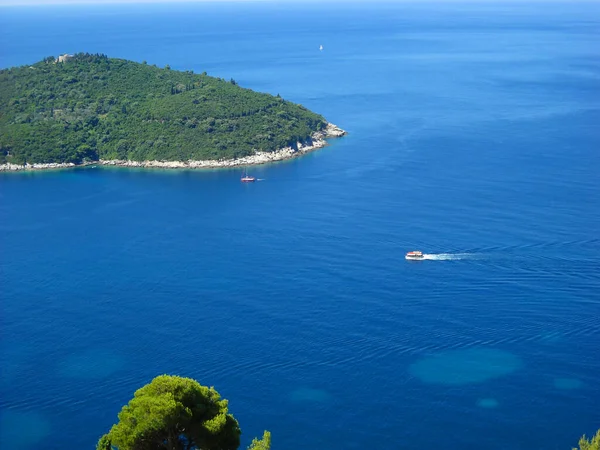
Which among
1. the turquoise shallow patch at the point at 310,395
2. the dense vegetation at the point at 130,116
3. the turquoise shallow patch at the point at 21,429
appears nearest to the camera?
the turquoise shallow patch at the point at 21,429

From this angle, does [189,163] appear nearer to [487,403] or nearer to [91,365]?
[91,365]

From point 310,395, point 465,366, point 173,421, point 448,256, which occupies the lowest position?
point 310,395

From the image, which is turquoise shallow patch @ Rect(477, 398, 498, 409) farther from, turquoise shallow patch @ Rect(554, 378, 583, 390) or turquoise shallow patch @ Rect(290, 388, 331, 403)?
turquoise shallow patch @ Rect(290, 388, 331, 403)

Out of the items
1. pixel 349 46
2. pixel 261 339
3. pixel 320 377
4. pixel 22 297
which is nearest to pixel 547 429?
pixel 320 377

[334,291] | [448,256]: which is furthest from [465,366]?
[448,256]

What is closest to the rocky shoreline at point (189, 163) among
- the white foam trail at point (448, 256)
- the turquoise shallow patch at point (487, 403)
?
the white foam trail at point (448, 256)

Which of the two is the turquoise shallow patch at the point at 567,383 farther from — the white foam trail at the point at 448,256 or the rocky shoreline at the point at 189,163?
the rocky shoreline at the point at 189,163
